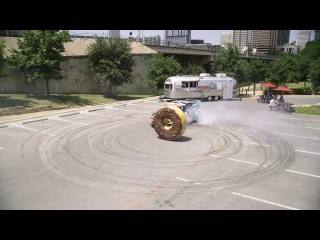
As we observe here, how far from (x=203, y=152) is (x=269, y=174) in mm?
4167

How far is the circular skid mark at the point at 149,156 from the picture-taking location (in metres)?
12.0

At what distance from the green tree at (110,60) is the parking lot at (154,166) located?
16288 mm

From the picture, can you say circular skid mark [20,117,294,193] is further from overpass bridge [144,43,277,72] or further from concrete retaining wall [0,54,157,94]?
overpass bridge [144,43,277,72]

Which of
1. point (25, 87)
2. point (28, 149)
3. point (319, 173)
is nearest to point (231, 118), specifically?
point (319, 173)

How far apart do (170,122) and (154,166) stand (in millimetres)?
5566

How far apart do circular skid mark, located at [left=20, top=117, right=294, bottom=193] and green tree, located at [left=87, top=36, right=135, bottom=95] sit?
1878 centimetres

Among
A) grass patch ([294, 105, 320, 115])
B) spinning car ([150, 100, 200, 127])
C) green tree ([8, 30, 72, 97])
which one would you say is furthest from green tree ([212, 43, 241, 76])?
green tree ([8, 30, 72, 97])

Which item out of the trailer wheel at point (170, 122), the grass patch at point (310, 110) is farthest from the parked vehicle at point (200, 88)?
the trailer wheel at point (170, 122)

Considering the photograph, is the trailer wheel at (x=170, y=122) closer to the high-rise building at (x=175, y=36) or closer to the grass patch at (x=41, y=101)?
the high-rise building at (x=175, y=36)

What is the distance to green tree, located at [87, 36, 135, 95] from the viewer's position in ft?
129

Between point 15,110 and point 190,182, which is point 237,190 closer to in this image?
point 190,182

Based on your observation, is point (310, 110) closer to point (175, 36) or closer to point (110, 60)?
point (175, 36)

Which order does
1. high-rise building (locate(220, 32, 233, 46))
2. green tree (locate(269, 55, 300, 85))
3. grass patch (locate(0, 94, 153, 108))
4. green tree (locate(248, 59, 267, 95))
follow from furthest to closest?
green tree (locate(269, 55, 300, 85)), green tree (locate(248, 59, 267, 95)), high-rise building (locate(220, 32, 233, 46)), grass patch (locate(0, 94, 153, 108))

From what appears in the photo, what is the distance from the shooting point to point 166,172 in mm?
12992
